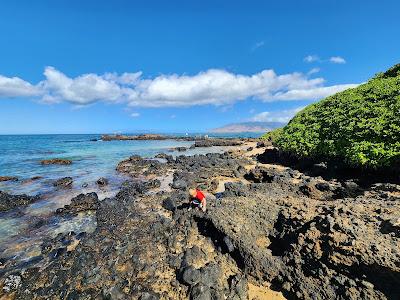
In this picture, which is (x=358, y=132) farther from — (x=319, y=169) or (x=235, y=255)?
(x=235, y=255)

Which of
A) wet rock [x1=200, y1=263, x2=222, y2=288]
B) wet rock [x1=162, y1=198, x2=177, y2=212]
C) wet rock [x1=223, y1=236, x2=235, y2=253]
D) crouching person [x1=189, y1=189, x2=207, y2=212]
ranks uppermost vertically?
crouching person [x1=189, y1=189, x2=207, y2=212]

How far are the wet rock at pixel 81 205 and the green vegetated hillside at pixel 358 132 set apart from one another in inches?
630

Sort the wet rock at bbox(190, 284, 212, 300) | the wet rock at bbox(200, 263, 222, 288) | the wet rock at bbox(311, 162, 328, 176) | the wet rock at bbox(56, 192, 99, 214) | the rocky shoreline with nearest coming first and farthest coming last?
the rocky shoreline < the wet rock at bbox(190, 284, 212, 300) < the wet rock at bbox(200, 263, 222, 288) < the wet rock at bbox(56, 192, 99, 214) < the wet rock at bbox(311, 162, 328, 176)

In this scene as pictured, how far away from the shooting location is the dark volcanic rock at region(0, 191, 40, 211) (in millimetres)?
17375

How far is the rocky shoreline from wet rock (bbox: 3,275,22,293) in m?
0.03

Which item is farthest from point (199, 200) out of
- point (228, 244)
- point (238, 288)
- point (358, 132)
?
point (358, 132)

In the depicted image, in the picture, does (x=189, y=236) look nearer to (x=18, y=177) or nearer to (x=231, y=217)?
(x=231, y=217)

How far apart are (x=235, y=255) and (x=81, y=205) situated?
11.4m

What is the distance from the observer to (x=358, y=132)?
1716cm

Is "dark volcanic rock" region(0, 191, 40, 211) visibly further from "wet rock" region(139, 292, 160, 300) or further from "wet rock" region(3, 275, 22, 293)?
"wet rock" region(139, 292, 160, 300)

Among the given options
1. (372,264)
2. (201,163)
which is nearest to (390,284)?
(372,264)

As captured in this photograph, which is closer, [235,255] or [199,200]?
[235,255]

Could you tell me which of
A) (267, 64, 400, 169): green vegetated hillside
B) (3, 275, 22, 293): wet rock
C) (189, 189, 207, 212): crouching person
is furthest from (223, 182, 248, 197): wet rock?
(3, 275, 22, 293): wet rock

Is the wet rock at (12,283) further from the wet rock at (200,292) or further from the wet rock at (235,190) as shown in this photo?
the wet rock at (235,190)
